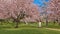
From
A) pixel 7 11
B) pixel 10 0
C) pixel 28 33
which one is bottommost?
pixel 28 33

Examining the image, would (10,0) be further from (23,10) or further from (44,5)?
(44,5)

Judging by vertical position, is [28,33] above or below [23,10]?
below

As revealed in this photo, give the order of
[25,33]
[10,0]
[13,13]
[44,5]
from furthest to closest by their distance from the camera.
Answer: [44,5], [10,0], [13,13], [25,33]

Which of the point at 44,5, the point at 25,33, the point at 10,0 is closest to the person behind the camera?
the point at 25,33

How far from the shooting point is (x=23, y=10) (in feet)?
105

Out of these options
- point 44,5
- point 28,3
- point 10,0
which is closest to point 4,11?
point 10,0

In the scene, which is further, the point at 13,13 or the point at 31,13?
the point at 31,13

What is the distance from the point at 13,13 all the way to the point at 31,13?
385 cm

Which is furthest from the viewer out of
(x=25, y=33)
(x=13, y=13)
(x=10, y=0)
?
(x=10, y=0)

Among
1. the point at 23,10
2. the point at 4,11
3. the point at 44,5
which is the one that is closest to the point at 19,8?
the point at 23,10

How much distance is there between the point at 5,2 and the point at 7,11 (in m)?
2.27

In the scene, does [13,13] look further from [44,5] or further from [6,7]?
[44,5]

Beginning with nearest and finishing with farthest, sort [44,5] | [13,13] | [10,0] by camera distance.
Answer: [13,13], [10,0], [44,5]

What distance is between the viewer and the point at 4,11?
105 ft
